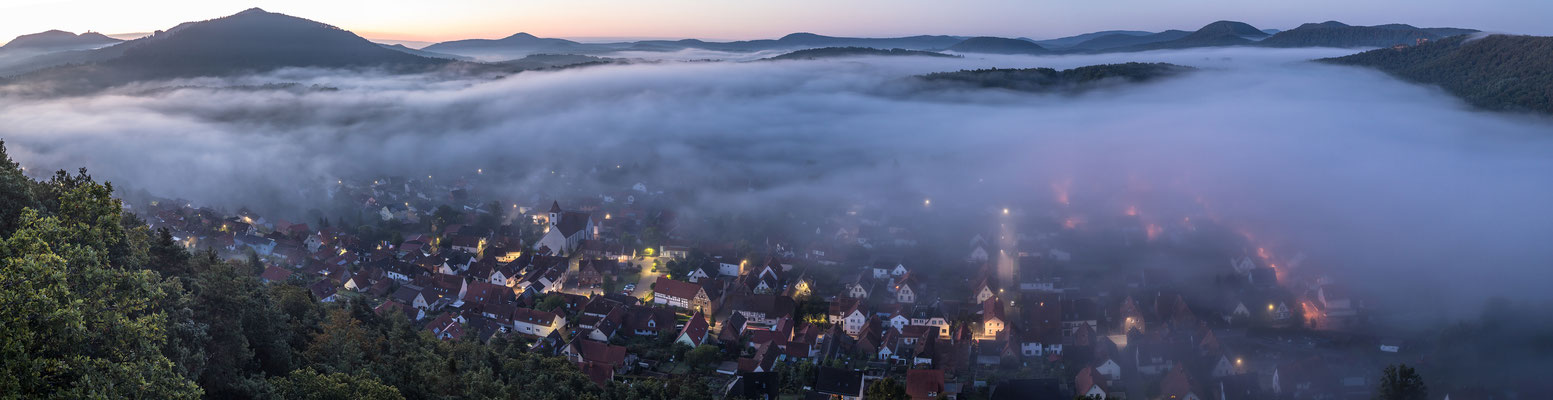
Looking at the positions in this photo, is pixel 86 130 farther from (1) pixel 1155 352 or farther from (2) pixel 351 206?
(1) pixel 1155 352

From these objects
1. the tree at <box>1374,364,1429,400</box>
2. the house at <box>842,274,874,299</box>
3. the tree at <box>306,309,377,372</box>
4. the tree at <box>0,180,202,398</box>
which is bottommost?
the house at <box>842,274,874,299</box>

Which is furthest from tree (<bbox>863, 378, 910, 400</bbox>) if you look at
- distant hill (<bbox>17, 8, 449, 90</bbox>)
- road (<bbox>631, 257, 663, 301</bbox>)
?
distant hill (<bbox>17, 8, 449, 90</bbox>)

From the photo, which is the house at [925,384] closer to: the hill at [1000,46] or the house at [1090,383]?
the house at [1090,383]

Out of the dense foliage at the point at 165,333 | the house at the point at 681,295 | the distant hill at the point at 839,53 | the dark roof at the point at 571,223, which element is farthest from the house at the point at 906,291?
the distant hill at the point at 839,53

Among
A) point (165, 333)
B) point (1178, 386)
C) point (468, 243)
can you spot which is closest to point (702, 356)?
point (1178, 386)

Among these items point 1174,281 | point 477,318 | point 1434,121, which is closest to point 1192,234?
point 1174,281

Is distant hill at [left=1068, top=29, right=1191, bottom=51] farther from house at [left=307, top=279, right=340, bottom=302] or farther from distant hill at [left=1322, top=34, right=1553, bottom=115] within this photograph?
house at [left=307, top=279, right=340, bottom=302]
